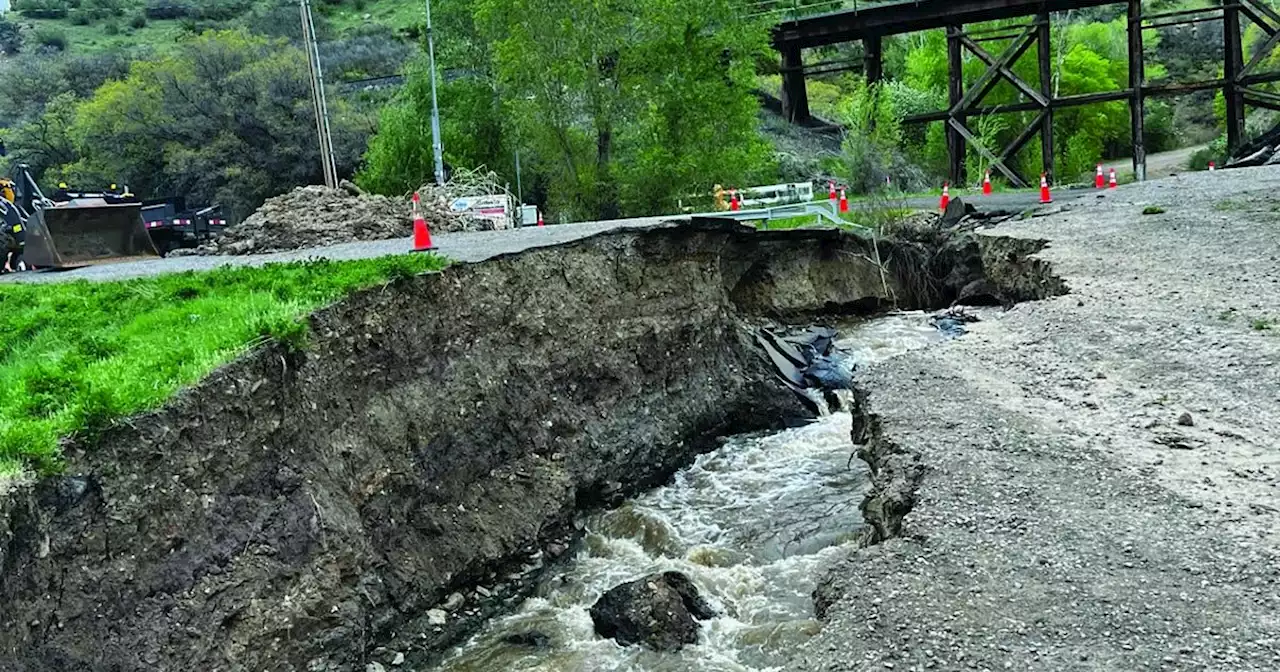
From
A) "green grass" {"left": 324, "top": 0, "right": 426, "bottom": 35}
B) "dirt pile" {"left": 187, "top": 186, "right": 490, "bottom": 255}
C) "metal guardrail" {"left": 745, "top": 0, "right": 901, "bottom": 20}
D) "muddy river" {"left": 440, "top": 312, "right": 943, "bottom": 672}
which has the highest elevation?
"green grass" {"left": 324, "top": 0, "right": 426, "bottom": 35}

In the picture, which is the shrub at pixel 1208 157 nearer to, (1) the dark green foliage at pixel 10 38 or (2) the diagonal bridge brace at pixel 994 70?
(2) the diagonal bridge brace at pixel 994 70

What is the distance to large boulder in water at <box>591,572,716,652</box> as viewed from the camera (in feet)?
20.7

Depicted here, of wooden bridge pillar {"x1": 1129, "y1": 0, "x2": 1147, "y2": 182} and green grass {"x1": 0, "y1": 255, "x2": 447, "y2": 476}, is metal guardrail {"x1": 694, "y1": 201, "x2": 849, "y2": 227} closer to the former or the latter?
green grass {"x1": 0, "y1": 255, "x2": 447, "y2": 476}

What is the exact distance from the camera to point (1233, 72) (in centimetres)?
2658

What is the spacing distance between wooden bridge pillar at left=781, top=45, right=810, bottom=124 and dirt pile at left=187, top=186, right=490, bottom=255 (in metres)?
19.1

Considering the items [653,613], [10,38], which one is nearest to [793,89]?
[653,613]

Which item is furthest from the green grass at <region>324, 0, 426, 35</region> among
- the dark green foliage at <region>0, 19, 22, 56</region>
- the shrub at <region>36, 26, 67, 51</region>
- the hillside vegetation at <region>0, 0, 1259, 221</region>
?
the dark green foliage at <region>0, 19, 22, 56</region>

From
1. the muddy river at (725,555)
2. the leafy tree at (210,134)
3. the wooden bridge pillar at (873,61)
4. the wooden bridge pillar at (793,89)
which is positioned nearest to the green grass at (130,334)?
the muddy river at (725,555)

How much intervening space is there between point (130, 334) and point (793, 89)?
30622 mm

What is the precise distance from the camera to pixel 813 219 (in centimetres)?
1812

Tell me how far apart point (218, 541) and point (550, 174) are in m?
17.2

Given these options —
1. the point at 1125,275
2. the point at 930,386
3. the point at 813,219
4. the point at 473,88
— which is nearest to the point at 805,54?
the point at 473,88

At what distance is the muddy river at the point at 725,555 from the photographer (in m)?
6.30

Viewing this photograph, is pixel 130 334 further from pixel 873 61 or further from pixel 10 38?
pixel 10 38
